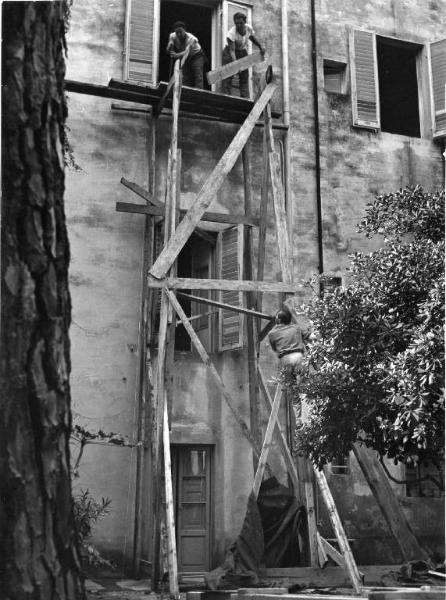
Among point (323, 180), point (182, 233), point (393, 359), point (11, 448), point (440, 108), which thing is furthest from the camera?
point (440, 108)

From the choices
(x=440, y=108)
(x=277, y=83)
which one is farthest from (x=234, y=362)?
(x=440, y=108)

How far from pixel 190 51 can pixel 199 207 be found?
3.68m

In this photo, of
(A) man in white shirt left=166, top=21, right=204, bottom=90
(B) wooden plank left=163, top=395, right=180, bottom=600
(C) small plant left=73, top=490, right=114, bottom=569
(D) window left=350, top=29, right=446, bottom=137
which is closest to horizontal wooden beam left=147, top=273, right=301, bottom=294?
(B) wooden plank left=163, top=395, right=180, bottom=600

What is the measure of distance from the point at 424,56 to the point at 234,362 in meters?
6.78

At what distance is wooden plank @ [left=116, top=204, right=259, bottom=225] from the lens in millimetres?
12359

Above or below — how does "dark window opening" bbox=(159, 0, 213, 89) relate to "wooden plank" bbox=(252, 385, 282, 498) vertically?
above

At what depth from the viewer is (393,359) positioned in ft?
24.7

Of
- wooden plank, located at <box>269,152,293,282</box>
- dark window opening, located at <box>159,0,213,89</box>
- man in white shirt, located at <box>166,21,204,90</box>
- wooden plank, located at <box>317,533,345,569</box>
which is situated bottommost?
wooden plank, located at <box>317,533,345,569</box>

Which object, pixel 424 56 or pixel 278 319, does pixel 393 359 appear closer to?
pixel 278 319

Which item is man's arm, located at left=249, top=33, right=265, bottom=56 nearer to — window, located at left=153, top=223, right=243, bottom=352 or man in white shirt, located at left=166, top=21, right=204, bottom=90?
man in white shirt, located at left=166, top=21, right=204, bottom=90

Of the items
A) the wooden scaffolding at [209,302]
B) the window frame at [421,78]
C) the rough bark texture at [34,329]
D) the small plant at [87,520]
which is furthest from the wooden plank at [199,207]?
the rough bark texture at [34,329]

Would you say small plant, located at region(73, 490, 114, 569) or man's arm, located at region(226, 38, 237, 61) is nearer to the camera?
small plant, located at region(73, 490, 114, 569)

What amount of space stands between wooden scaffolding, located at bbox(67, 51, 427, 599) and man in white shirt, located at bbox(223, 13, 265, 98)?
0.54 meters

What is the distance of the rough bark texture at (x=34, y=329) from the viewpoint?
3057mm
